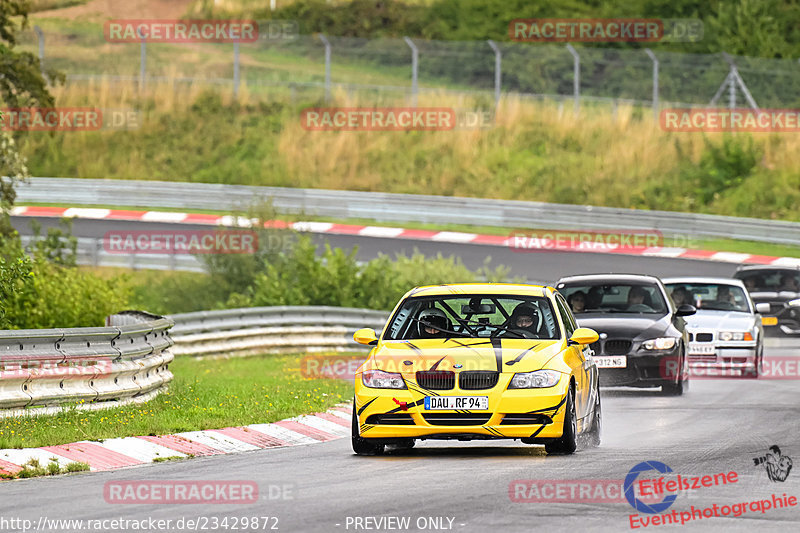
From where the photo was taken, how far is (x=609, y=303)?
1927cm

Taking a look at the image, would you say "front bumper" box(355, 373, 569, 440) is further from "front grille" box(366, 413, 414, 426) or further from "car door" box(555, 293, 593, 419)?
"car door" box(555, 293, 593, 419)

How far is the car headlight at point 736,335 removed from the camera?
68.0ft

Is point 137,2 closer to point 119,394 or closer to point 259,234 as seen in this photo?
point 259,234

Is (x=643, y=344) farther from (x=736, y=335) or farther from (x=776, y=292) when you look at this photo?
(x=776, y=292)

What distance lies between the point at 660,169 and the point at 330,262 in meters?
19.6

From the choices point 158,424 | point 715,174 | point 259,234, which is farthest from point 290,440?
point 715,174

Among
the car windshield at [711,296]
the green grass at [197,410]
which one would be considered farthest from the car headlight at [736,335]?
the green grass at [197,410]

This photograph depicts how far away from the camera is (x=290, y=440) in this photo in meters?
13.4

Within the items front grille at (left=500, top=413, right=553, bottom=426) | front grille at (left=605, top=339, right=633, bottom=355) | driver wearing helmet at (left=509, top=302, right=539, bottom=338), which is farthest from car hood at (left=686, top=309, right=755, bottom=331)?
front grille at (left=500, top=413, right=553, bottom=426)

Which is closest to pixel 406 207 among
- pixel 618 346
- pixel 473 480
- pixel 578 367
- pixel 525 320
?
pixel 618 346

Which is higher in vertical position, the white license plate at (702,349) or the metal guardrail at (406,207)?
the metal guardrail at (406,207)

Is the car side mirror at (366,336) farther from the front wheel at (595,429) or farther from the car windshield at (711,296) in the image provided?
the car windshield at (711,296)

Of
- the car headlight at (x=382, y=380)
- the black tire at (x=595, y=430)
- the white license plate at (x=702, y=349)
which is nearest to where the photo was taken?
the car headlight at (x=382, y=380)

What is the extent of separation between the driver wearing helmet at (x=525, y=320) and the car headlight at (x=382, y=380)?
52.9 inches
